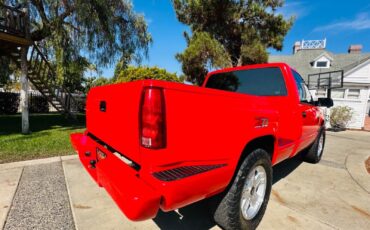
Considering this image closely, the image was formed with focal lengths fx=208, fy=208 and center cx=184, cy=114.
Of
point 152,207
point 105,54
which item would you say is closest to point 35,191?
point 152,207

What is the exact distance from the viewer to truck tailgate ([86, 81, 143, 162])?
155 centimetres

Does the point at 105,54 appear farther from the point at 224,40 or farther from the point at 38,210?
the point at 38,210

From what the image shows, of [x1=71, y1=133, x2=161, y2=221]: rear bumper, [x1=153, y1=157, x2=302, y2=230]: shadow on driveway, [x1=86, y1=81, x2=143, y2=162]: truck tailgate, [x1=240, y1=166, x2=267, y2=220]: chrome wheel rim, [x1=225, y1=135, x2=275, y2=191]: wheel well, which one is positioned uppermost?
[x1=86, y1=81, x2=143, y2=162]: truck tailgate

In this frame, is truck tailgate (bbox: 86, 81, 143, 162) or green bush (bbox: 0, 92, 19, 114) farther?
green bush (bbox: 0, 92, 19, 114)

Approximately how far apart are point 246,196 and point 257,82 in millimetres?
1675

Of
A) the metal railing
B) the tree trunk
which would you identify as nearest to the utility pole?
the tree trunk

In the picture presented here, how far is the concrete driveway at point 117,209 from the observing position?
2324 millimetres

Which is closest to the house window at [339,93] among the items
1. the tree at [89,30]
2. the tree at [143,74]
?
the tree at [143,74]

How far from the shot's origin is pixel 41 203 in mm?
2648

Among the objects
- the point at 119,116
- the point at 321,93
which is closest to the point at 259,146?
the point at 119,116

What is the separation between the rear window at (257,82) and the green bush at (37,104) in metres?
16.0

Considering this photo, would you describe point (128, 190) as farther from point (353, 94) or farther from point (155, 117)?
point (353, 94)

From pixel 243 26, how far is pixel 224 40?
1.23m

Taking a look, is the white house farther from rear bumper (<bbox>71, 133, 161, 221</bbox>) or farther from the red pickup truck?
rear bumper (<bbox>71, 133, 161, 221</bbox>)
